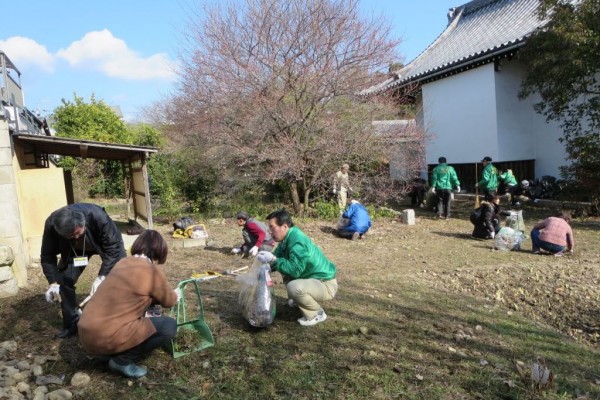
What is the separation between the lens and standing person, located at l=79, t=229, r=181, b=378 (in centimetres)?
303

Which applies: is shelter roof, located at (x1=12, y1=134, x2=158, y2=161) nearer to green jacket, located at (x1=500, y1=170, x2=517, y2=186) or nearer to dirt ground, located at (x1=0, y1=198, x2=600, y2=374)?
dirt ground, located at (x1=0, y1=198, x2=600, y2=374)

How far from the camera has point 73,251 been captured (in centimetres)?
405

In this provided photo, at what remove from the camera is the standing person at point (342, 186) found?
464 inches

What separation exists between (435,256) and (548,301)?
7.65ft

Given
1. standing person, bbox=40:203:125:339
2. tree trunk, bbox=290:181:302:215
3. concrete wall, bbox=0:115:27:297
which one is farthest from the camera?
tree trunk, bbox=290:181:302:215

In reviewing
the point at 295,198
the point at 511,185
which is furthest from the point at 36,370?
the point at 511,185

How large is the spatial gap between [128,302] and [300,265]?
156cm

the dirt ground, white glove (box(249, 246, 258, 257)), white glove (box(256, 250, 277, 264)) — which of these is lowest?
the dirt ground

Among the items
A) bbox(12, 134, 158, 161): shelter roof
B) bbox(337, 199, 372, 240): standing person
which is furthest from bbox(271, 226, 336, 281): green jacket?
bbox(12, 134, 158, 161): shelter roof

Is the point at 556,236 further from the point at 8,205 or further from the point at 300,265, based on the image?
the point at 8,205

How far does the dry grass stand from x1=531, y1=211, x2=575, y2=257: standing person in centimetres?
23

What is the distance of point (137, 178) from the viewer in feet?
39.6

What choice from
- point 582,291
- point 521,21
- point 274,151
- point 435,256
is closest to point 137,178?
point 274,151

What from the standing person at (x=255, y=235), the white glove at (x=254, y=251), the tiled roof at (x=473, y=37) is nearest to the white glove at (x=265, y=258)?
the standing person at (x=255, y=235)
